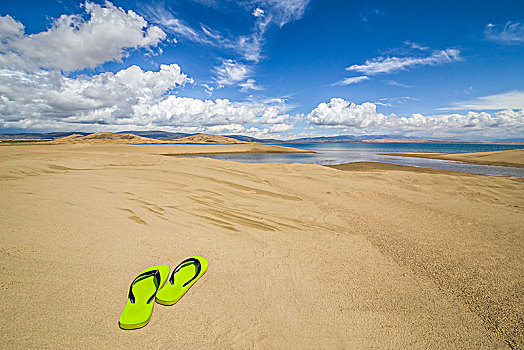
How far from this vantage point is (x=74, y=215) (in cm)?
441

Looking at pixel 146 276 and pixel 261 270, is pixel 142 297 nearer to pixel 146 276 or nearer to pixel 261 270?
pixel 146 276

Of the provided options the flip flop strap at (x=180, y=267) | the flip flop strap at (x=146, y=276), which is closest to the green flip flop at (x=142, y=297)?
the flip flop strap at (x=146, y=276)

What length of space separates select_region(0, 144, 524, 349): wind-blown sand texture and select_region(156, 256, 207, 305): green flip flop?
0.09 metres

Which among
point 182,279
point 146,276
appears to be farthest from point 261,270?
point 146,276

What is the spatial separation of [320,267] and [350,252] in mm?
842

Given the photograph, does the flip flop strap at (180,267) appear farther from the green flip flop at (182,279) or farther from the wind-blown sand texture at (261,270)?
the wind-blown sand texture at (261,270)

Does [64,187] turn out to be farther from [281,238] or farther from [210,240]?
[281,238]

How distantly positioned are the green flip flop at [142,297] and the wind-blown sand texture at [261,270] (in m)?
0.08

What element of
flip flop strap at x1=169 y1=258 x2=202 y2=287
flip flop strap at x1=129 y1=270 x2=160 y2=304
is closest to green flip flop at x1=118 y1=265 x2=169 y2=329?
flip flop strap at x1=129 y1=270 x2=160 y2=304

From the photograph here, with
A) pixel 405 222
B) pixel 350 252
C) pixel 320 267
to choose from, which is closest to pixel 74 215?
pixel 320 267

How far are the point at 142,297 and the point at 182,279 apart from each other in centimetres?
49

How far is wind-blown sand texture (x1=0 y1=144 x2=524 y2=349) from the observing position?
221cm

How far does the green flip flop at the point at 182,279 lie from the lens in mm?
2619

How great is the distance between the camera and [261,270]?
3.36m
